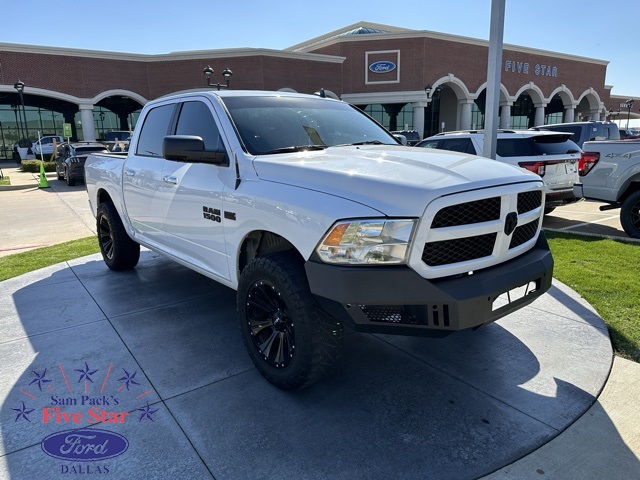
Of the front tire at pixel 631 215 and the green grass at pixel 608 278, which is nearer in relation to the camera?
the green grass at pixel 608 278

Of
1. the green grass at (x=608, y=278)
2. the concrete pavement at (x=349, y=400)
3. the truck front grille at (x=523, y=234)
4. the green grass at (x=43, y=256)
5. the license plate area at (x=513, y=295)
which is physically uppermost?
the truck front grille at (x=523, y=234)

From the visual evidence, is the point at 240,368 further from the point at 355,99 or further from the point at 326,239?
the point at 355,99

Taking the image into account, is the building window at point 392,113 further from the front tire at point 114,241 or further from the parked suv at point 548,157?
the front tire at point 114,241

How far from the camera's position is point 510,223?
9.46ft

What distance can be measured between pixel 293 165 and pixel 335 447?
68.4 inches

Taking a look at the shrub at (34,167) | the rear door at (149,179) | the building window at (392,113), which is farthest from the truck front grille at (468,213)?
the building window at (392,113)

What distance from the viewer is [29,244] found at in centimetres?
869

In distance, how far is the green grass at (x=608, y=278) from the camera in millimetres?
4027

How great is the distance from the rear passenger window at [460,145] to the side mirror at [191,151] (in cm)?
723

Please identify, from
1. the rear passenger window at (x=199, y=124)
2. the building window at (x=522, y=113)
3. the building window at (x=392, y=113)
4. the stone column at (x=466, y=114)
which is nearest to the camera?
the rear passenger window at (x=199, y=124)

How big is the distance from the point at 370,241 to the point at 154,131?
3.37m

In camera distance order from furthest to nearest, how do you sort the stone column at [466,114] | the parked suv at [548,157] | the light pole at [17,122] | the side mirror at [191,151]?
the stone column at [466,114] < the light pole at [17,122] < the parked suv at [548,157] < the side mirror at [191,151]
